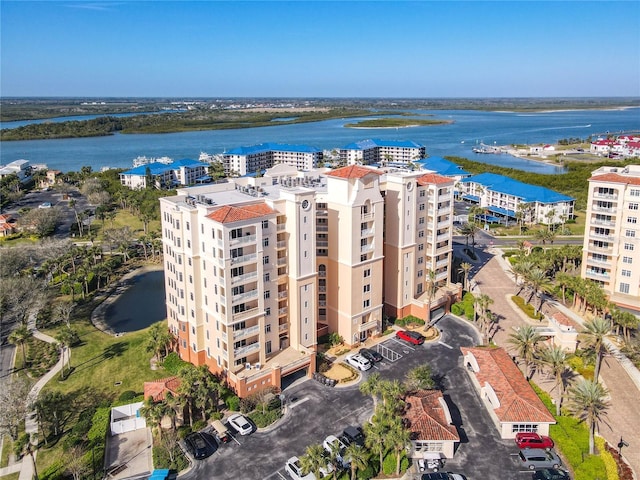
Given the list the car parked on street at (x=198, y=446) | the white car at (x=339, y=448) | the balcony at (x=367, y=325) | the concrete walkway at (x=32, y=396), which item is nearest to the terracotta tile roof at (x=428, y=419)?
the white car at (x=339, y=448)

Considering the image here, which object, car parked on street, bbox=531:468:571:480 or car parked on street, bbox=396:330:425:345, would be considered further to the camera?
car parked on street, bbox=396:330:425:345

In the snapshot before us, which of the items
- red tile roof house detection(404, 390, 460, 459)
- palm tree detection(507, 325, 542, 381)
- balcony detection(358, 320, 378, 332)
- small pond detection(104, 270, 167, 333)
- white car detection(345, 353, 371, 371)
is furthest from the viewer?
small pond detection(104, 270, 167, 333)

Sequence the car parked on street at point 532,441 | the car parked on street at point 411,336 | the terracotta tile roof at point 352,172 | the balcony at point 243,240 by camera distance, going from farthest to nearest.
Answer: the car parked on street at point 411,336, the terracotta tile roof at point 352,172, the balcony at point 243,240, the car parked on street at point 532,441

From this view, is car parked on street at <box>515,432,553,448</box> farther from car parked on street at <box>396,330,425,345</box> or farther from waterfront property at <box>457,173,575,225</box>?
waterfront property at <box>457,173,575,225</box>

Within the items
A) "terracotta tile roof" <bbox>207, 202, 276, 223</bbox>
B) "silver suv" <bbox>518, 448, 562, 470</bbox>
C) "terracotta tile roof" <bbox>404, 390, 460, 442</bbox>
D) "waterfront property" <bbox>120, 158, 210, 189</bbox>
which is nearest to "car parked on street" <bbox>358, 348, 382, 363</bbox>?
"terracotta tile roof" <bbox>404, 390, 460, 442</bbox>

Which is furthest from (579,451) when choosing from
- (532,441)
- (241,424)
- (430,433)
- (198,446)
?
(198,446)

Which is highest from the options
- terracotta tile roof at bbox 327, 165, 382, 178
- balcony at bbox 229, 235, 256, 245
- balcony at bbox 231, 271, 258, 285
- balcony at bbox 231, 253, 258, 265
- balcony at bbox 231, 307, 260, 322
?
terracotta tile roof at bbox 327, 165, 382, 178

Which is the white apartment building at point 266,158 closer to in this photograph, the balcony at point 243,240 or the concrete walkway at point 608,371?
the concrete walkway at point 608,371
